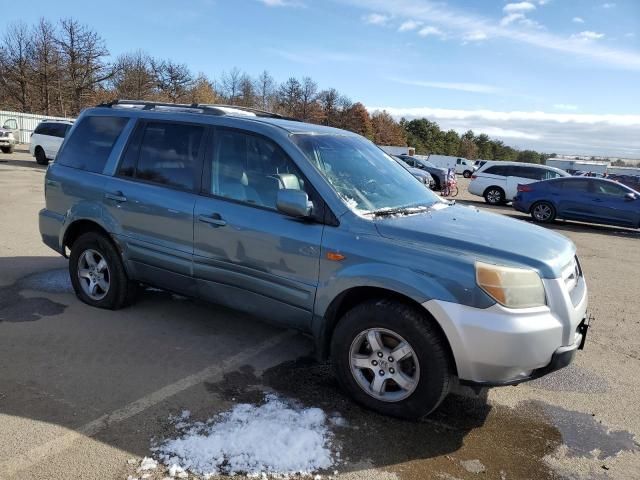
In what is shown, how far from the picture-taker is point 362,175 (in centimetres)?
407

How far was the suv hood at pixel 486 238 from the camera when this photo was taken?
3.15 metres

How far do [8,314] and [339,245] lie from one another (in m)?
3.41

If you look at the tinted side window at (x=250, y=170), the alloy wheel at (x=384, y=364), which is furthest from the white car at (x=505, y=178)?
the alloy wheel at (x=384, y=364)

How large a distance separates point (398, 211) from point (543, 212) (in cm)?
1358

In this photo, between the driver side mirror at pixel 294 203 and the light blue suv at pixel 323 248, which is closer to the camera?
the light blue suv at pixel 323 248

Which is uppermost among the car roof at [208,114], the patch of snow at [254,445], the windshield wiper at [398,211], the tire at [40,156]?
the car roof at [208,114]

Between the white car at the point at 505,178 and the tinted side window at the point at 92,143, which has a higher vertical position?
the tinted side window at the point at 92,143

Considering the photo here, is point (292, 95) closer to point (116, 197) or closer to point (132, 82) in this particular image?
point (132, 82)

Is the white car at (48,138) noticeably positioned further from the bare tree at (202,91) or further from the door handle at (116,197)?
the bare tree at (202,91)

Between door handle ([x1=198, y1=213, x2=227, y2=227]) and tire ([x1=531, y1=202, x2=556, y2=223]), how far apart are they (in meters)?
14.0

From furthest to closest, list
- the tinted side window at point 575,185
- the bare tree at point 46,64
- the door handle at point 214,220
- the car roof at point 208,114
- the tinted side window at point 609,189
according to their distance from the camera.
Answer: the bare tree at point 46,64, the tinted side window at point 575,185, the tinted side window at point 609,189, the car roof at point 208,114, the door handle at point 214,220

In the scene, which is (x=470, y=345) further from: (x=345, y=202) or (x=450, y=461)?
(x=345, y=202)

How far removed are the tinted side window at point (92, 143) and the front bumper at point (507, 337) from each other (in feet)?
11.3

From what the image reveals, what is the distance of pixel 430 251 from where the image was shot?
10.4ft
